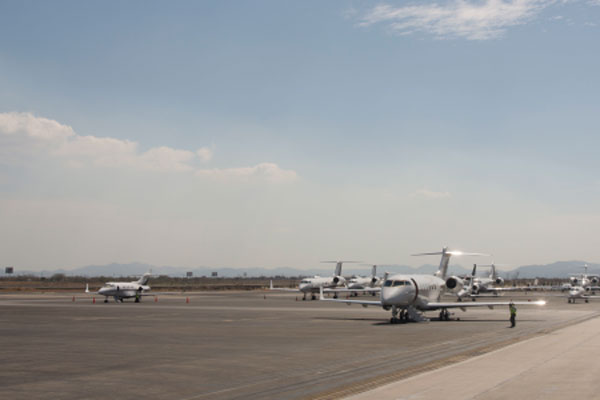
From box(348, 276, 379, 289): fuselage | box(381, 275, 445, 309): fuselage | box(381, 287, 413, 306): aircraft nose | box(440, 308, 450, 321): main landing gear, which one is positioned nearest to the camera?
box(381, 287, 413, 306): aircraft nose

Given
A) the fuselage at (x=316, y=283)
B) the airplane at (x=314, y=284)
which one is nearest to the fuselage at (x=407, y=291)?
the airplane at (x=314, y=284)

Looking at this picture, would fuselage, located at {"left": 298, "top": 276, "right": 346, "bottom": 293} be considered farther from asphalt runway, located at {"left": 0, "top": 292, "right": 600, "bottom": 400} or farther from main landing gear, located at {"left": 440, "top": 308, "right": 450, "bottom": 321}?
asphalt runway, located at {"left": 0, "top": 292, "right": 600, "bottom": 400}

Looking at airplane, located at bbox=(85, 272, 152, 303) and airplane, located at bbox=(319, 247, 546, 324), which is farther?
airplane, located at bbox=(85, 272, 152, 303)

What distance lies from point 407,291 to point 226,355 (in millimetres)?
20497

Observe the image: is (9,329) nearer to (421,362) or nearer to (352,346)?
(352,346)

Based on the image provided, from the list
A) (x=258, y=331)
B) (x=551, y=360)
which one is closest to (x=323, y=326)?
(x=258, y=331)

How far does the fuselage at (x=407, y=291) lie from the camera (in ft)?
138

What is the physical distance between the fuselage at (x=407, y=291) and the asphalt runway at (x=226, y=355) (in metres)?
1.81

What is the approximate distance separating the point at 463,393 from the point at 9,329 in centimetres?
3072

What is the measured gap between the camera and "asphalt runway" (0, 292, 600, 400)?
57.1 ft

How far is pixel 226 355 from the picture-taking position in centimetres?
2481

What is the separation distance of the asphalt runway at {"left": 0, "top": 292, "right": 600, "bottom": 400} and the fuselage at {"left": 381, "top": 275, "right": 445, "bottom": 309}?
71.2 inches

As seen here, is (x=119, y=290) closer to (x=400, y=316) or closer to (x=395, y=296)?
(x=400, y=316)

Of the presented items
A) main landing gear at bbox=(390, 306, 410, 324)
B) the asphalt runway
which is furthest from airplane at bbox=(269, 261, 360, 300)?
the asphalt runway
